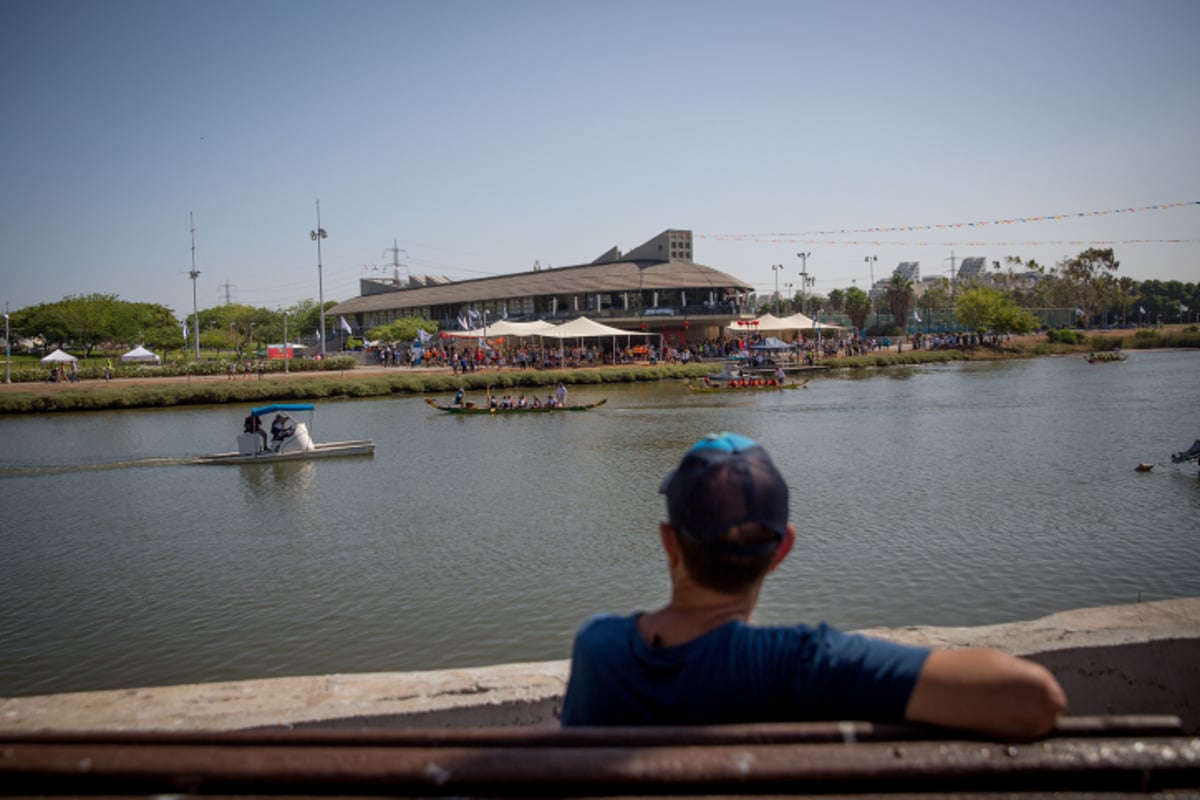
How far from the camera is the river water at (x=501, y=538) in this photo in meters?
11.4

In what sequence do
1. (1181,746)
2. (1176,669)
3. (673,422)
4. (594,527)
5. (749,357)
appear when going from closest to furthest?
(1181,746), (1176,669), (594,527), (673,422), (749,357)

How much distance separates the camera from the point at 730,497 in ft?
7.74

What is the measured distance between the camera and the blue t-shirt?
2.16 meters

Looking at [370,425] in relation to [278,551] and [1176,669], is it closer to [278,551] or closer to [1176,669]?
[278,551]

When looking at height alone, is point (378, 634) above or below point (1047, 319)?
below

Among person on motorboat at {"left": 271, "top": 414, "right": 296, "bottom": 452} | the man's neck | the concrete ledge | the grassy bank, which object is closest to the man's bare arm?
the man's neck

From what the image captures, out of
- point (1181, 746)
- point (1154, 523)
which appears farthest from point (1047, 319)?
point (1181, 746)

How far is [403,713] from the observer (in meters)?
4.73

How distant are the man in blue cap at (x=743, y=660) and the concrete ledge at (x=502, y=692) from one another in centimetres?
239

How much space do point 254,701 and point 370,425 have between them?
106 feet

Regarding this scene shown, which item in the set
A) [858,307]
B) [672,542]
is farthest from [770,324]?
[672,542]

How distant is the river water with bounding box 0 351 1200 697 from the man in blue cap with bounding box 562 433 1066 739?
818 cm

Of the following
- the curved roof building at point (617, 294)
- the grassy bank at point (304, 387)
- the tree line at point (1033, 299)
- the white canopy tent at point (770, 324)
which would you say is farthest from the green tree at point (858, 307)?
the grassy bank at point (304, 387)

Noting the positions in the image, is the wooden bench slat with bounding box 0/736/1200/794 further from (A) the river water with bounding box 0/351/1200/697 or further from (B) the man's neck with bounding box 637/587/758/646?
(A) the river water with bounding box 0/351/1200/697
